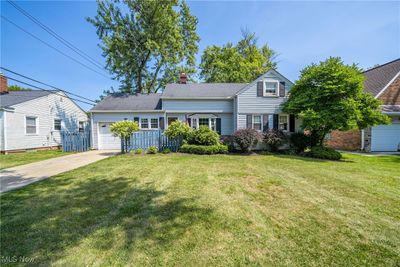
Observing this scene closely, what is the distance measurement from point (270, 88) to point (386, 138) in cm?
831

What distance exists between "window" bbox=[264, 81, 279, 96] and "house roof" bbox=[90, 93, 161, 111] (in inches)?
333

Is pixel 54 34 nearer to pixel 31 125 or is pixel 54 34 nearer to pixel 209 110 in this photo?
pixel 31 125

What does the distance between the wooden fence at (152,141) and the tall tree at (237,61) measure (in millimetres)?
15652

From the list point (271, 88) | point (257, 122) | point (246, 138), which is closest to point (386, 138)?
point (271, 88)

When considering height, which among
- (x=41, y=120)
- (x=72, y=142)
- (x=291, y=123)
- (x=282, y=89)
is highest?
(x=282, y=89)

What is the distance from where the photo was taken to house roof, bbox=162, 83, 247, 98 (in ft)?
48.4

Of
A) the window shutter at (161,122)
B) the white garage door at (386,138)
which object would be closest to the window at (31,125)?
the window shutter at (161,122)

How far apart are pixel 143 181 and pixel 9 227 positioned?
9.30 feet

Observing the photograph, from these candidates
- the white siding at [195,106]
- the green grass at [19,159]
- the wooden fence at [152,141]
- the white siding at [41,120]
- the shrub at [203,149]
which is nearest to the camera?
the green grass at [19,159]

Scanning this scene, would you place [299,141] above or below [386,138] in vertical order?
below

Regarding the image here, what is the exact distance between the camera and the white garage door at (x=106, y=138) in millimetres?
14766

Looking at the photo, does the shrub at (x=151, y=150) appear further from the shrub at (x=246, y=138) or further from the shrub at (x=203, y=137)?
the shrub at (x=246, y=138)

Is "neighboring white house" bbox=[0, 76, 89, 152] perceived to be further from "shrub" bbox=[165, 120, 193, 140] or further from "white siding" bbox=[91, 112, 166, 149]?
"shrub" bbox=[165, 120, 193, 140]

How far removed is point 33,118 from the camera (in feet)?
47.0
